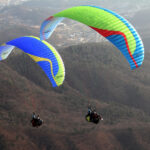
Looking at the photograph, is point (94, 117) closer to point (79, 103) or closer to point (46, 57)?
point (46, 57)

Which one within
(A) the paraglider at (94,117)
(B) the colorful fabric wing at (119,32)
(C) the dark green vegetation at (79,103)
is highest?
(B) the colorful fabric wing at (119,32)

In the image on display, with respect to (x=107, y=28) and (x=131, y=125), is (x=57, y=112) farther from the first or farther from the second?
(x=107, y=28)

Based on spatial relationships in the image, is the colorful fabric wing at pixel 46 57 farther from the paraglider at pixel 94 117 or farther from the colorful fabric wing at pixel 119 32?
the colorful fabric wing at pixel 119 32

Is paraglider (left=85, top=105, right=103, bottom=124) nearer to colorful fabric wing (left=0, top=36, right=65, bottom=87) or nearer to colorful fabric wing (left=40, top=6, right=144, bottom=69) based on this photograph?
colorful fabric wing (left=40, top=6, right=144, bottom=69)

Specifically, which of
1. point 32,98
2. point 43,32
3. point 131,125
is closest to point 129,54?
point 43,32

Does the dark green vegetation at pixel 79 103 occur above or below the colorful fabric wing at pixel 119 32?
below

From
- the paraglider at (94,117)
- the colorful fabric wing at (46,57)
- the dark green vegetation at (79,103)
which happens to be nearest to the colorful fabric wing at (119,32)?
the paraglider at (94,117)

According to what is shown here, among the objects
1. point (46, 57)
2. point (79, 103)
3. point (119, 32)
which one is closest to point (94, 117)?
point (119, 32)
